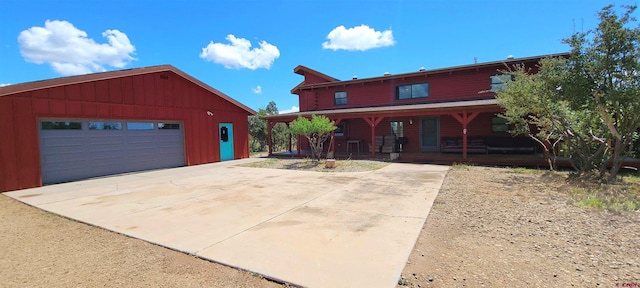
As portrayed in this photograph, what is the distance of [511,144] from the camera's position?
1219cm

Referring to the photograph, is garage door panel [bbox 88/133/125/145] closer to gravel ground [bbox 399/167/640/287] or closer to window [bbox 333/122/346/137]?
window [bbox 333/122/346/137]

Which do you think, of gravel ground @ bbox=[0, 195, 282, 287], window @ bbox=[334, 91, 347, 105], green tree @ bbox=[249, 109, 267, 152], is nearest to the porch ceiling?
window @ bbox=[334, 91, 347, 105]

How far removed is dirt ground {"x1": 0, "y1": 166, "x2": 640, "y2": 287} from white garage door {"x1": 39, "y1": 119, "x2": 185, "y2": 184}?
14.5 feet

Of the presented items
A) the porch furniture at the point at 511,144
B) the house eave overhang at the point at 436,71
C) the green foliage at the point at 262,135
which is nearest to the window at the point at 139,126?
the house eave overhang at the point at 436,71

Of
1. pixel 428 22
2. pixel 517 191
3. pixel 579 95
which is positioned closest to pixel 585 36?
pixel 579 95

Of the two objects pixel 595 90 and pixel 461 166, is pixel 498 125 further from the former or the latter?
pixel 595 90

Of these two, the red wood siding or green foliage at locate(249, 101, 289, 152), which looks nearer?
the red wood siding

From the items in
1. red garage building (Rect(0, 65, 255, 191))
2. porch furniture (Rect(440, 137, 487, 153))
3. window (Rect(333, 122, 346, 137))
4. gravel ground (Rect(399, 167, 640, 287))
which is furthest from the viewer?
window (Rect(333, 122, 346, 137))

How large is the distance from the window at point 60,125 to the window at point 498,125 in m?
16.4

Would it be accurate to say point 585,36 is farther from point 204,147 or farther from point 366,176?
point 204,147

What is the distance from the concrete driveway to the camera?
118 inches

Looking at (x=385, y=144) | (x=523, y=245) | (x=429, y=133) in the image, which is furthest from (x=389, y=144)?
(x=523, y=245)

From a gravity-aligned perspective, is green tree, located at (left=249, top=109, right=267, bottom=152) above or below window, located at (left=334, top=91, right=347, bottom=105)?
below

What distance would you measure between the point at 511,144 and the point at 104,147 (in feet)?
52.5
